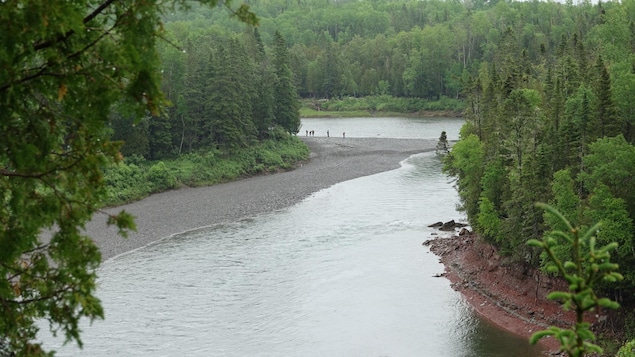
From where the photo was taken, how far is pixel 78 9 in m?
8.62

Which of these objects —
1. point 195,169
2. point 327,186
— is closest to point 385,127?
point 327,186

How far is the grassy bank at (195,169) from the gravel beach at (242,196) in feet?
3.54

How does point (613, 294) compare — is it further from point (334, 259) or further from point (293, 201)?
point (293, 201)

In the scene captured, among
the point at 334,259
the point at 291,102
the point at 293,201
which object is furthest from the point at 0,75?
the point at 291,102

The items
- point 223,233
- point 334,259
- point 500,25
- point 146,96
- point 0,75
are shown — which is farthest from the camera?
point 500,25

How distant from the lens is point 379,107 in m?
135

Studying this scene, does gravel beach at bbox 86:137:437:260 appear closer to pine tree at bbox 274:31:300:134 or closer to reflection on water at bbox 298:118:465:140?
pine tree at bbox 274:31:300:134

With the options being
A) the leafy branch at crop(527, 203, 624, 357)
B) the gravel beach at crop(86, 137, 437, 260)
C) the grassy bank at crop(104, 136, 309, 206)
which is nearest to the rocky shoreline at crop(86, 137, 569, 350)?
the gravel beach at crop(86, 137, 437, 260)

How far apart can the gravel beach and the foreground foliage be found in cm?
2555

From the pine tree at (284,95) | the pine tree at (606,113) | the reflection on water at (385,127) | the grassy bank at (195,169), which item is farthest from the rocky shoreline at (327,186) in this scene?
the reflection on water at (385,127)

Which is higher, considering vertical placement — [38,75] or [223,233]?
[38,75]

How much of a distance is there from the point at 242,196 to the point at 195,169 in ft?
28.8

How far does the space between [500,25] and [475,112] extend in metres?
113

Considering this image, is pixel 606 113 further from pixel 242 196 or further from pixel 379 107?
pixel 379 107
